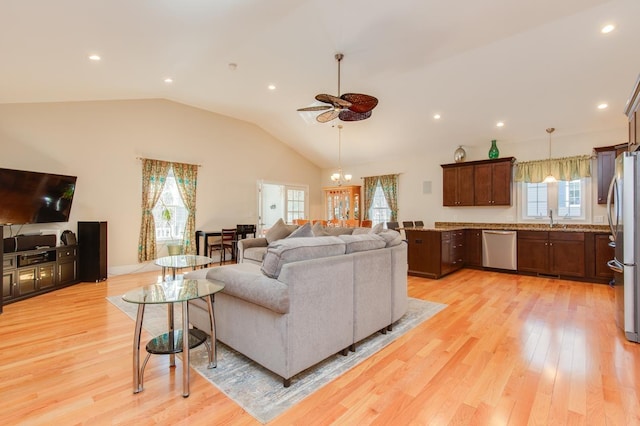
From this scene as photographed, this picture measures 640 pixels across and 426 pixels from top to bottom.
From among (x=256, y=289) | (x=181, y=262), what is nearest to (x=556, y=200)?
(x=256, y=289)

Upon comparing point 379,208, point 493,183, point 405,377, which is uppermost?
point 493,183

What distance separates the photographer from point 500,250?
589cm

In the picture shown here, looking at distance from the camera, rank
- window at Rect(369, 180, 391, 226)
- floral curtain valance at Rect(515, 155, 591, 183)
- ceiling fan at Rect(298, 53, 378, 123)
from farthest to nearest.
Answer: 1. window at Rect(369, 180, 391, 226)
2. floral curtain valance at Rect(515, 155, 591, 183)
3. ceiling fan at Rect(298, 53, 378, 123)

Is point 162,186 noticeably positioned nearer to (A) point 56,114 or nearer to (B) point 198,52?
(A) point 56,114

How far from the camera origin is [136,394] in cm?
195

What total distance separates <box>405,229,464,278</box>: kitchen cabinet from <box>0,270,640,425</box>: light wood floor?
1742 mm

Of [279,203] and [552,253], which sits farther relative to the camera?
[279,203]

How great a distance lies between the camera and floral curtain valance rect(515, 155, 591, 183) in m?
5.43

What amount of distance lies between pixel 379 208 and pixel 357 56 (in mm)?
4789

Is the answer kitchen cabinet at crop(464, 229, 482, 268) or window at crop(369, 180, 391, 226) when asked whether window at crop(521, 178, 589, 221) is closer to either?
kitchen cabinet at crop(464, 229, 482, 268)

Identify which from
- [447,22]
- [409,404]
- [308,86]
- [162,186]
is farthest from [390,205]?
[409,404]

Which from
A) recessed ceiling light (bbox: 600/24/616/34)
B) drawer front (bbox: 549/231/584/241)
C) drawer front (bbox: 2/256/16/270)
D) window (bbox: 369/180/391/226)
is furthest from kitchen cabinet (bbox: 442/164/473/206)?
drawer front (bbox: 2/256/16/270)

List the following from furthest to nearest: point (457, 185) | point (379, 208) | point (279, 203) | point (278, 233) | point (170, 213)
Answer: point (279, 203), point (379, 208), point (457, 185), point (170, 213), point (278, 233)

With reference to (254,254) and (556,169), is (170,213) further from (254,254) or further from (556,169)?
(556,169)
